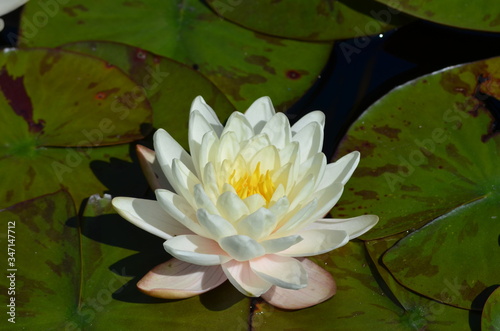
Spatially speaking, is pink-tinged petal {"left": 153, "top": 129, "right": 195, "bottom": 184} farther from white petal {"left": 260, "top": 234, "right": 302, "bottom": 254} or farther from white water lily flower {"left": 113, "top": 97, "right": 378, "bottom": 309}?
white petal {"left": 260, "top": 234, "right": 302, "bottom": 254}

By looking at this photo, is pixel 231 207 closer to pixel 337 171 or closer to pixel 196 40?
pixel 337 171

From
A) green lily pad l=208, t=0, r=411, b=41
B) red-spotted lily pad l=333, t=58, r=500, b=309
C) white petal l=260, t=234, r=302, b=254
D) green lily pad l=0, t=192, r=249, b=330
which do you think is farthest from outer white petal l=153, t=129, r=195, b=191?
green lily pad l=208, t=0, r=411, b=41

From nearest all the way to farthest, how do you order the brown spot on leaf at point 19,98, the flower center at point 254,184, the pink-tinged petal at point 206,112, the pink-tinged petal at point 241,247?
the pink-tinged petal at point 241,247
the flower center at point 254,184
the pink-tinged petal at point 206,112
the brown spot on leaf at point 19,98

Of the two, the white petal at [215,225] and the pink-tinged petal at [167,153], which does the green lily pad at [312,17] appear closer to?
the pink-tinged petal at [167,153]

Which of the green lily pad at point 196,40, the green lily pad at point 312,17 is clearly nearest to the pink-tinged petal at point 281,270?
the green lily pad at point 196,40

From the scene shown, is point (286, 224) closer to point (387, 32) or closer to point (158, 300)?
point (158, 300)

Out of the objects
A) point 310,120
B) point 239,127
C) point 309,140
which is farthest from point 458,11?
point 239,127
